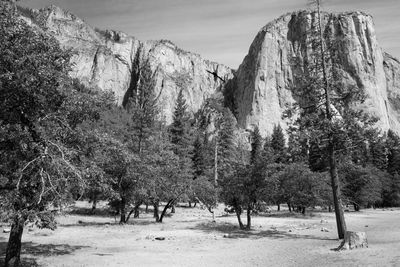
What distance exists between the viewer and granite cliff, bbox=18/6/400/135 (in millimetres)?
120438

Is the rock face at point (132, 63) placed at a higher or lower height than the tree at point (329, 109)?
higher

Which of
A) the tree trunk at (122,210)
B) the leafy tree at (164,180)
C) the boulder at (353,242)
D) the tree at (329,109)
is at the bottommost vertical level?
the boulder at (353,242)

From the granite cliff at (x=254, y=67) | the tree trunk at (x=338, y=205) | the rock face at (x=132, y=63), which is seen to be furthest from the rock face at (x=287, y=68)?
the tree trunk at (x=338, y=205)

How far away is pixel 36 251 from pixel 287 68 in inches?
4869

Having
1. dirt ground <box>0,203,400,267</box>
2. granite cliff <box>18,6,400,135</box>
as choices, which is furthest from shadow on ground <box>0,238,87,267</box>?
granite cliff <box>18,6,400,135</box>

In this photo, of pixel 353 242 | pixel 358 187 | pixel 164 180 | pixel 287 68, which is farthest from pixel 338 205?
pixel 287 68

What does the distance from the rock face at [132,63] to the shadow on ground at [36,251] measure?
12964 cm

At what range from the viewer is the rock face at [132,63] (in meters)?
157

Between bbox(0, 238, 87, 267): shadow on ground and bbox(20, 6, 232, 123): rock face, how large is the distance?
130 metres

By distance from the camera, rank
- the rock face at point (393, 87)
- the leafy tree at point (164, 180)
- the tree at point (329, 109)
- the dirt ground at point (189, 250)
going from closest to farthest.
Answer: the dirt ground at point (189, 250) < the tree at point (329, 109) < the leafy tree at point (164, 180) < the rock face at point (393, 87)

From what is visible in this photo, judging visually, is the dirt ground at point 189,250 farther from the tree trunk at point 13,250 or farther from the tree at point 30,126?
the tree at point 30,126

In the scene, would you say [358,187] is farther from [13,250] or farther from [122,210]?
[13,250]

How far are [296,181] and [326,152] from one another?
2346cm

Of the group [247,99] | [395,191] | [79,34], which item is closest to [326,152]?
[395,191]
